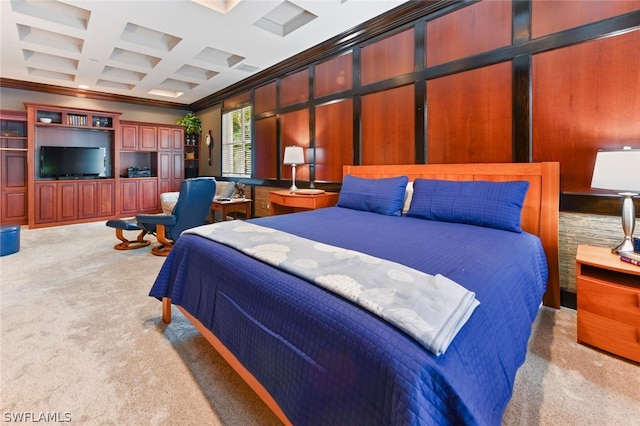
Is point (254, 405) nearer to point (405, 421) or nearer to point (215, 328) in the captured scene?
point (215, 328)

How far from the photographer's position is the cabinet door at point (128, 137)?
6.60 meters

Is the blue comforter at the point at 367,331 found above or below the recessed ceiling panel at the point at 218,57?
below

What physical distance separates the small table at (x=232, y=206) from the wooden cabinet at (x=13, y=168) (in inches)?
149

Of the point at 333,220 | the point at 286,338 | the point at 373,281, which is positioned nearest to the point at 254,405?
the point at 286,338

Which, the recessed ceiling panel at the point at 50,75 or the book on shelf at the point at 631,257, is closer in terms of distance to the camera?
the book on shelf at the point at 631,257

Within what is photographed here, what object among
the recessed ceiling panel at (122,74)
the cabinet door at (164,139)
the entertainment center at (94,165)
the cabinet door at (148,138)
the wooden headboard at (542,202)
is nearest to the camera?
the wooden headboard at (542,202)

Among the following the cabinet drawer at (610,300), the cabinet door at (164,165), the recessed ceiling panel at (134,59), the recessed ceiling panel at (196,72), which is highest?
the recessed ceiling panel at (196,72)

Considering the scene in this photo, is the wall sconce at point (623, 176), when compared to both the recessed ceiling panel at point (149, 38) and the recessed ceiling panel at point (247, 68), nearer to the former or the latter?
the recessed ceiling panel at point (149, 38)

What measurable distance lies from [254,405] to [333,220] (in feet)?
4.80

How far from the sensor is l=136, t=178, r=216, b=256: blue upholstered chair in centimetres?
368

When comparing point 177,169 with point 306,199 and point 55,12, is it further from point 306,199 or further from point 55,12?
point 306,199

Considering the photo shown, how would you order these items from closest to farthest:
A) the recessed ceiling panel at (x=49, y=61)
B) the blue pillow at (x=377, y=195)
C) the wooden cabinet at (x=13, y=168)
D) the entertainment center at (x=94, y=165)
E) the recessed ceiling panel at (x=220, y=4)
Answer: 1. the blue pillow at (x=377, y=195)
2. the recessed ceiling panel at (x=220, y=4)
3. the recessed ceiling panel at (x=49, y=61)
4. the wooden cabinet at (x=13, y=168)
5. the entertainment center at (x=94, y=165)

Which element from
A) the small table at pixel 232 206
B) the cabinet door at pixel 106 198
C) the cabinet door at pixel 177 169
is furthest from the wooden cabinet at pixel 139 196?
the small table at pixel 232 206

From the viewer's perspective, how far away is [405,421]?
74 cm
